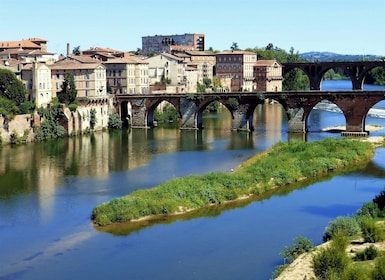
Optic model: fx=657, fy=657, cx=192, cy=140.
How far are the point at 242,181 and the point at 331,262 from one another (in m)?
17.5

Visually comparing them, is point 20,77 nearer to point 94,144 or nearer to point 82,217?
point 94,144

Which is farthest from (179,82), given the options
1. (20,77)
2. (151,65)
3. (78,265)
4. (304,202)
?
(78,265)

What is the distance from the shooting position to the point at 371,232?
28812 mm

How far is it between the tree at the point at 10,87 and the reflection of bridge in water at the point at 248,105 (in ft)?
47.7

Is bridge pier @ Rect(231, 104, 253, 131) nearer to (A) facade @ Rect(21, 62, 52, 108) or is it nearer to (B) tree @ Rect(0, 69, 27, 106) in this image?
(A) facade @ Rect(21, 62, 52, 108)

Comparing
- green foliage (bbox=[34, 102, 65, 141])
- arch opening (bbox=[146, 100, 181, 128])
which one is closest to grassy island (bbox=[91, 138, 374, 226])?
green foliage (bbox=[34, 102, 65, 141])

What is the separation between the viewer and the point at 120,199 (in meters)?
36.0

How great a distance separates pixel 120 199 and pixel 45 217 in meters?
4.10

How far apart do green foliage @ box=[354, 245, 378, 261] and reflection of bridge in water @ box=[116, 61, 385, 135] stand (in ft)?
132

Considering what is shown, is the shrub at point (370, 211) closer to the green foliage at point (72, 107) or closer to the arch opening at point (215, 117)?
the arch opening at point (215, 117)

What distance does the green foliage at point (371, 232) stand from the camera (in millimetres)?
28547

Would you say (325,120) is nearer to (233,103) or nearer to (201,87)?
(233,103)

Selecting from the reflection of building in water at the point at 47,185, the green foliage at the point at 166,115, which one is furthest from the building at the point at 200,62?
the reflection of building in water at the point at 47,185

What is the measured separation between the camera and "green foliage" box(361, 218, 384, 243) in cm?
2855
